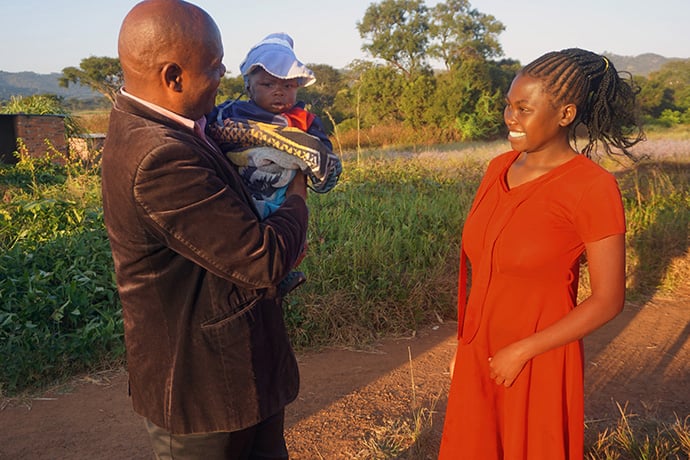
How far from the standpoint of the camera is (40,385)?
3666mm

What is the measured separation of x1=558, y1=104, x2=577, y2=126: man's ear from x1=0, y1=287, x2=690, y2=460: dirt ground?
1.76 meters

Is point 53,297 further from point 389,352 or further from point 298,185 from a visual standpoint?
point 298,185

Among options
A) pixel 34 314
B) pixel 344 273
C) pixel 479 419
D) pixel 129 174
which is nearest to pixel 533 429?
pixel 479 419

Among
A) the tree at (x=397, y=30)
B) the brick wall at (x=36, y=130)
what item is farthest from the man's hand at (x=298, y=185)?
the tree at (x=397, y=30)

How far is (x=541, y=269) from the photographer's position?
167 cm

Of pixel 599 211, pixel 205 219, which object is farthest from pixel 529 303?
pixel 205 219

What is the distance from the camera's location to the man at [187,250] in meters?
1.22

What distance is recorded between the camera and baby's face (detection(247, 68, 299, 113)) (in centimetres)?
197

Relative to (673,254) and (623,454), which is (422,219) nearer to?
(673,254)

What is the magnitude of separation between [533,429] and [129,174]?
4.45ft

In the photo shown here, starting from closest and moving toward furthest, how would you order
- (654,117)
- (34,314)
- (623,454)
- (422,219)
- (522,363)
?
(522,363), (623,454), (34,314), (422,219), (654,117)

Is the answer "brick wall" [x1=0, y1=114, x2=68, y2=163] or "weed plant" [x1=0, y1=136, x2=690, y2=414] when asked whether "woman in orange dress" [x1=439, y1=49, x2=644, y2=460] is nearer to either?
"weed plant" [x1=0, y1=136, x2=690, y2=414]

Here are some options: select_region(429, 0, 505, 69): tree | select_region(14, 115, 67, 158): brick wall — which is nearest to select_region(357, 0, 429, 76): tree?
select_region(429, 0, 505, 69): tree

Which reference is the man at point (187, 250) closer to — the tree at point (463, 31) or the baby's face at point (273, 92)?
the baby's face at point (273, 92)
